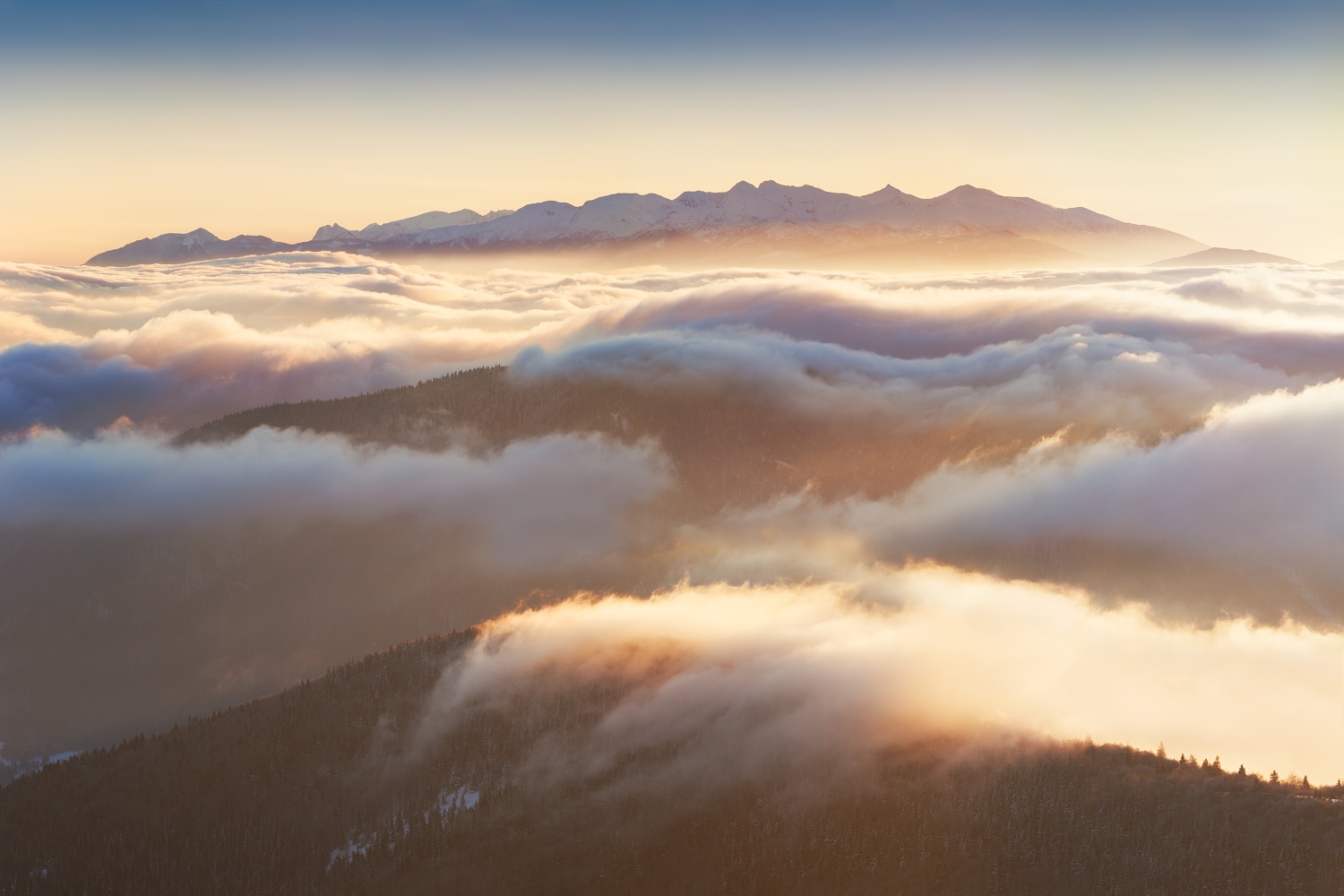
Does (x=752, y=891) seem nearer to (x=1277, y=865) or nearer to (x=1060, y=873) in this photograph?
(x=1060, y=873)

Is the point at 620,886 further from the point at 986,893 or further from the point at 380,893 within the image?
the point at 986,893

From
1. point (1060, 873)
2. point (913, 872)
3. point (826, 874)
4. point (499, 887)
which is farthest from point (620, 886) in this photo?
point (1060, 873)

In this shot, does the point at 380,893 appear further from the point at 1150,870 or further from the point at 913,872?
the point at 1150,870

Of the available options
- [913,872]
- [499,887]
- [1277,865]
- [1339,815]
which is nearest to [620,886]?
[499,887]

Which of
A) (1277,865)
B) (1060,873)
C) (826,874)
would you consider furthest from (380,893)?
(1277,865)

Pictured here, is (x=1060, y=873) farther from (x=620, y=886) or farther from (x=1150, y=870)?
(x=620, y=886)
